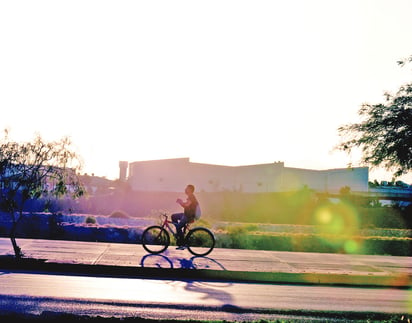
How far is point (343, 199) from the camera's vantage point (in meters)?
37.2

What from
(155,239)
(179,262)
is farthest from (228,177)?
(179,262)

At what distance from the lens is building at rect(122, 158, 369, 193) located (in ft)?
177

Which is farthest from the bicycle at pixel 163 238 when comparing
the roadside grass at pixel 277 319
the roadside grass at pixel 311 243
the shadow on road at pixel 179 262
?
the roadside grass at pixel 311 243

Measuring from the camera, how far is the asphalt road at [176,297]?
6.69 m

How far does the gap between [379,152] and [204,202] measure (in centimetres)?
3252

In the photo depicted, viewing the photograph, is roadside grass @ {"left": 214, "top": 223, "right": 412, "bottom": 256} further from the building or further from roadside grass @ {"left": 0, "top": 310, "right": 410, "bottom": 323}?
the building

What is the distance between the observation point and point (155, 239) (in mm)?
12312

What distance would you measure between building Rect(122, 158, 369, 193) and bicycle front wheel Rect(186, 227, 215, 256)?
3958cm

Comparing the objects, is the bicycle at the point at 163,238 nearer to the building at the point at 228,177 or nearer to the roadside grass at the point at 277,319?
the roadside grass at the point at 277,319

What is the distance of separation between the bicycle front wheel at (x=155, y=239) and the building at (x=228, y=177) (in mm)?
40886

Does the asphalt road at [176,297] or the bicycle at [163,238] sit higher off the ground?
the bicycle at [163,238]

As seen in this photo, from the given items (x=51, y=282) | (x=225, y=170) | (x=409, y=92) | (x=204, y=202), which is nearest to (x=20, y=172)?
(x=51, y=282)

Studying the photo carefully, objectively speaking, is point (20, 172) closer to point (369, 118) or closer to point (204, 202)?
point (369, 118)

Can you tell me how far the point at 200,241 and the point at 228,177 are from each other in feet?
143
